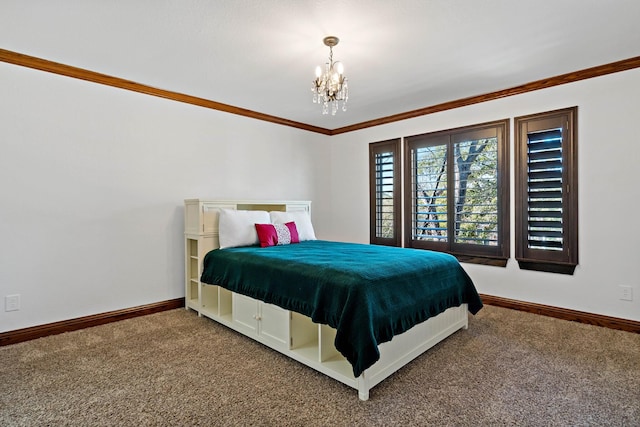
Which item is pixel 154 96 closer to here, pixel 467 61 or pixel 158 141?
pixel 158 141

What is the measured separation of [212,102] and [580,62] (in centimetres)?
361

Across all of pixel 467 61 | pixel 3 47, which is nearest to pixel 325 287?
pixel 467 61

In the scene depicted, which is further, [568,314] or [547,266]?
[547,266]

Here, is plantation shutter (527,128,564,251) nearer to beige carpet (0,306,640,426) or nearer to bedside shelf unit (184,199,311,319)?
beige carpet (0,306,640,426)

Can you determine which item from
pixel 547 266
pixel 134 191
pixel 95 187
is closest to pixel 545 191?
pixel 547 266

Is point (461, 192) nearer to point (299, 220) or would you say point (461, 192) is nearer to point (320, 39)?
point (299, 220)

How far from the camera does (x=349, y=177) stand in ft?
17.0

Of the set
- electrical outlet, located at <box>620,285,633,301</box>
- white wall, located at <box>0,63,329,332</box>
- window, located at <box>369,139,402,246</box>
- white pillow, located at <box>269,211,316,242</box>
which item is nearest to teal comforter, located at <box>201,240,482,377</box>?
white pillow, located at <box>269,211,316,242</box>

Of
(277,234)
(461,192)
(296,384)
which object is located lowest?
(296,384)

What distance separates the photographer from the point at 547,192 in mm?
3344

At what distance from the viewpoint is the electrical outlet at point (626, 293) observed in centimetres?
295

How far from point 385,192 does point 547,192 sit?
1.90 metres

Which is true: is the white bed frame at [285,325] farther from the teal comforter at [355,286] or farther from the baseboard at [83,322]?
the baseboard at [83,322]

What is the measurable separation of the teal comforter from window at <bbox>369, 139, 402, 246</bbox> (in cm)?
144
